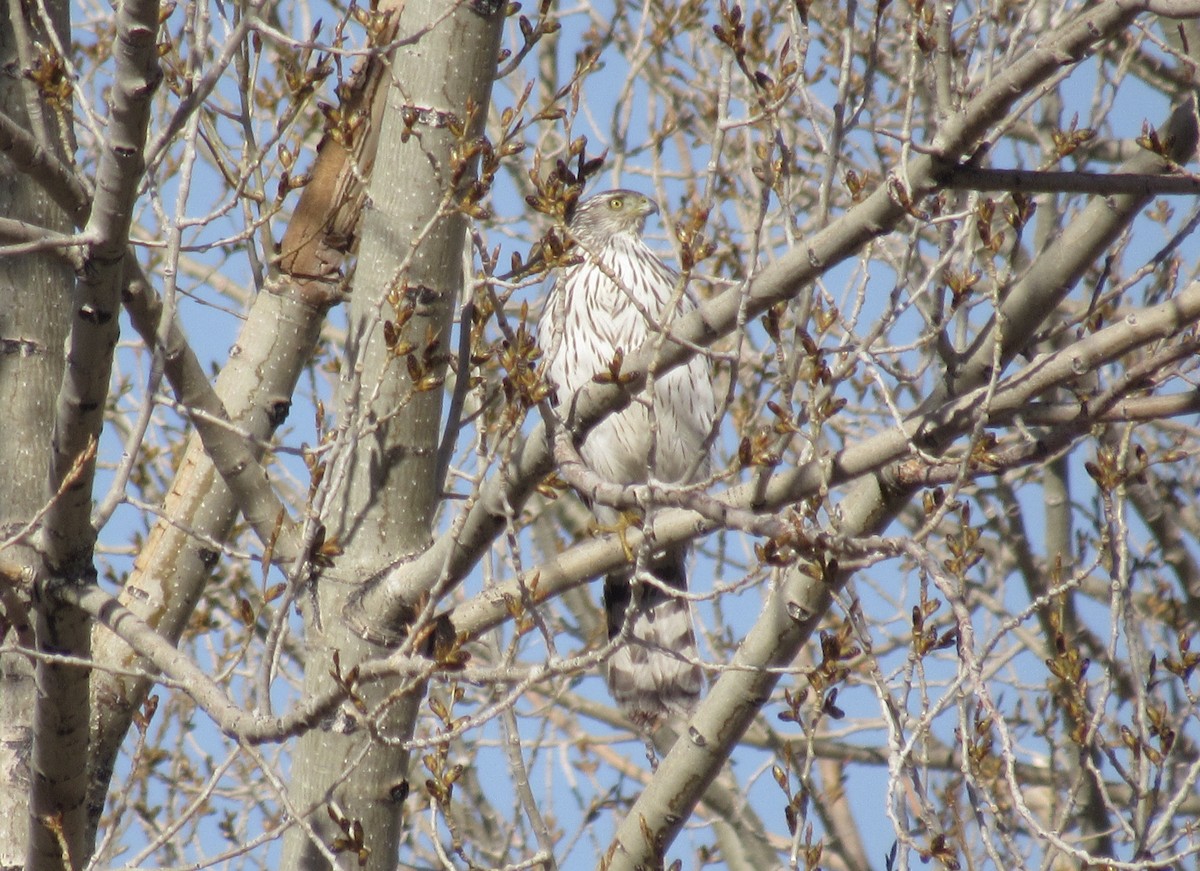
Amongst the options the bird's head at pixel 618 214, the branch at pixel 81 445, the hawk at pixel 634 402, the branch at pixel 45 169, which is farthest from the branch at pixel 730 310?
the bird's head at pixel 618 214

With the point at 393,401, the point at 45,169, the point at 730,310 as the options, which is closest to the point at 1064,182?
the point at 730,310

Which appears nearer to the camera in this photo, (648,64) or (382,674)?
(382,674)

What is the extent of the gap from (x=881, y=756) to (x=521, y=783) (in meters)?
3.26

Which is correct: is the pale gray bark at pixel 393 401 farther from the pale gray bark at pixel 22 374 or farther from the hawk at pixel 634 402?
the hawk at pixel 634 402

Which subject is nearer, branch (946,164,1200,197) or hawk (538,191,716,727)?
branch (946,164,1200,197)

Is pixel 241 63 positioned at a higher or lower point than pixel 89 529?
higher

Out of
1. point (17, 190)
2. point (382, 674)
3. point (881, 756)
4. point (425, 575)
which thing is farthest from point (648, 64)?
point (382, 674)

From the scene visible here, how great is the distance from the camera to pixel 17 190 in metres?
3.48

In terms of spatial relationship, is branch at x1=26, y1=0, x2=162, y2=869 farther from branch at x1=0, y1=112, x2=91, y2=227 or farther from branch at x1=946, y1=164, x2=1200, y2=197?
branch at x1=946, y1=164, x2=1200, y2=197

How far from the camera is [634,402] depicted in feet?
16.0

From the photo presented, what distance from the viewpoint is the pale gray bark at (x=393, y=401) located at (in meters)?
3.05

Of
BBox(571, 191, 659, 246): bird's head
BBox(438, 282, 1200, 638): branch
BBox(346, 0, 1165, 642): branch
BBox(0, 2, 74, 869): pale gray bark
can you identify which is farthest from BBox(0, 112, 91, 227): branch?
BBox(571, 191, 659, 246): bird's head

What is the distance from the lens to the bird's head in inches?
220

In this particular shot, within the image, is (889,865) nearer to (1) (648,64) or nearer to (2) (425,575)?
(2) (425,575)
